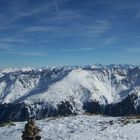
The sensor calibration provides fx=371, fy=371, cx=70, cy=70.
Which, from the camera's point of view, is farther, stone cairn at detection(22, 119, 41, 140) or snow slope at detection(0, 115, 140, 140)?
snow slope at detection(0, 115, 140, 140)

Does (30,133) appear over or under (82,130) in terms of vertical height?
under

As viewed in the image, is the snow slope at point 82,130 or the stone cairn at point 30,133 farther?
the snow slope at point 82,130

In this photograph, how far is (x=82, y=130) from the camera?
37.7 meters

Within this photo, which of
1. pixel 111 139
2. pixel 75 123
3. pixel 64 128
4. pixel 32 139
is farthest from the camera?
pixel 75 123

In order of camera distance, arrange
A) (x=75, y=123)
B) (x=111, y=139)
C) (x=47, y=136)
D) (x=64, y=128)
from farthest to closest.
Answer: (x=75, y=123)
(x=64, y=128)
(x=47, y=136)
(x=111, y=139)

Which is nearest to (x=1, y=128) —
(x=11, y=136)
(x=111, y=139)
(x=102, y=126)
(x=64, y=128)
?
(x=11, y=136)

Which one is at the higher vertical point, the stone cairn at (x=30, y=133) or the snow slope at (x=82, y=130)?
the snow slope at (x=82, y=130)

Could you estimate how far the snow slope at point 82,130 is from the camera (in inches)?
1387

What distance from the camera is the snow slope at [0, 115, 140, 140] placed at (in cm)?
3522

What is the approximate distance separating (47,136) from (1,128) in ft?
29.4

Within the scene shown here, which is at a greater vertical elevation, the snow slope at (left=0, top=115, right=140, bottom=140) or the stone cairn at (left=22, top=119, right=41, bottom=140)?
the snow slope at (left=0, top=115, right=140, bottom=140)

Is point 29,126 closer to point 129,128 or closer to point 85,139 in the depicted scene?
point 85,139

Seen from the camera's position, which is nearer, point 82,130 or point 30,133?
point 30,133

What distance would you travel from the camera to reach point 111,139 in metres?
33.9
